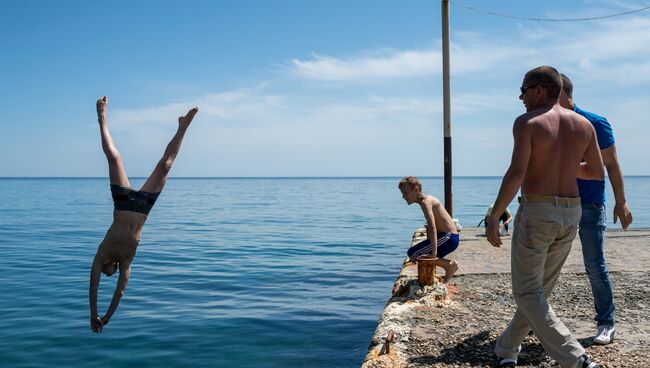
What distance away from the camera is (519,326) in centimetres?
513

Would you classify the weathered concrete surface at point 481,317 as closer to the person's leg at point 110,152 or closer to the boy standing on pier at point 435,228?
the boy standing on pier at point 435,228

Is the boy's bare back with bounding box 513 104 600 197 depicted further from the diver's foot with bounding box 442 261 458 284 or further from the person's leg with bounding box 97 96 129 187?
the diver's foot with bounding box 442 261 458 284

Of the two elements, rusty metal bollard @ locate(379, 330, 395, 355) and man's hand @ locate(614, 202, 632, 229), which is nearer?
man's hand @ locate(614, 202, 632, 229)

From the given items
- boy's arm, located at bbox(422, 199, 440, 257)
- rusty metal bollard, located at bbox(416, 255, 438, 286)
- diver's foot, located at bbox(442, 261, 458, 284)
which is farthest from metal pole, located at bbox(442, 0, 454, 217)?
rusty metal bollard, located at bbox(416, 255, 438, 286)

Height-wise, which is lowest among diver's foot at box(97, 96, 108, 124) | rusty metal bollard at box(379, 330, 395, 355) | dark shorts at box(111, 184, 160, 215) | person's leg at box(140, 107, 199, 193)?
rusty metal bollard at box(379, 330, 395, 355)

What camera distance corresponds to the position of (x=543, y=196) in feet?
15.6

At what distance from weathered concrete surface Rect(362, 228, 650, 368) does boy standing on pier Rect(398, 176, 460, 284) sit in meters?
0.37

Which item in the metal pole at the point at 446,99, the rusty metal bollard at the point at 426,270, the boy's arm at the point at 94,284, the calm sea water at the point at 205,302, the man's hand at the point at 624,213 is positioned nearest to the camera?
the boy's arm at the point at 94,284

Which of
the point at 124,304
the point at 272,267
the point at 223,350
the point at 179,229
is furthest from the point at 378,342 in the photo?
the point at 179,229

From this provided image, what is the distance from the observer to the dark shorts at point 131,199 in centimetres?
521

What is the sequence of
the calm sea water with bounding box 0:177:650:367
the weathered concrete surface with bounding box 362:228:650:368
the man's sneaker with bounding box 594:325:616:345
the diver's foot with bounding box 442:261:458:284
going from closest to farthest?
the weathered concrete surface with bounding box 362:228:650:368
the man's sneaker with bounding box 594:325:616:345
the diver's foot with bounding box 442:261:458:284
the calm sea water with bounding box 0:177:650:367

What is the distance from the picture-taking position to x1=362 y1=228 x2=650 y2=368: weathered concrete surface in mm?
5547

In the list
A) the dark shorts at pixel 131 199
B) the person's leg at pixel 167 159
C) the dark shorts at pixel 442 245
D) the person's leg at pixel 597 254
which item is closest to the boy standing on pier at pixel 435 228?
the dark shorts at pixel 442 245

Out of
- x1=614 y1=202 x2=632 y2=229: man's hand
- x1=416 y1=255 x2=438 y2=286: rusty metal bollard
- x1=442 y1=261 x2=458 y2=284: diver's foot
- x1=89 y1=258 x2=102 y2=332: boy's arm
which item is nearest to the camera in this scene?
x1=89 y1=258 x2=102 y2=332: boy's arm
